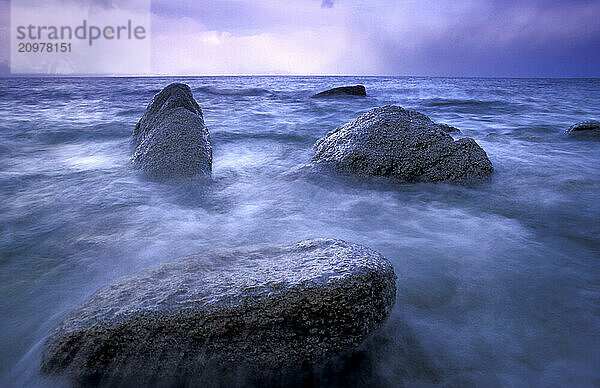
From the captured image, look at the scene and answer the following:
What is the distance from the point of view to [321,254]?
1.97 m

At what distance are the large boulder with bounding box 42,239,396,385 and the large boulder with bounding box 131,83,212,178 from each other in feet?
9.46

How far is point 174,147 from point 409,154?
9.23 ft

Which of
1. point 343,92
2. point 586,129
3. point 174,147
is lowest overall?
point 174,147

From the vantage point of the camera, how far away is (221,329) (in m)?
1.58

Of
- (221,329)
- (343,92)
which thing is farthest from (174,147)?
(343,92)

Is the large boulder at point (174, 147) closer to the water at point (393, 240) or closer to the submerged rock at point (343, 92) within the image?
the water at point (393, 240)

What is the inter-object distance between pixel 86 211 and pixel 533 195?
4.63 metres

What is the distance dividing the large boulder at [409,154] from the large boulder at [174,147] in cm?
168

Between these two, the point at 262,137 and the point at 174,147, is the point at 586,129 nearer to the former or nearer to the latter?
the point at 262,137

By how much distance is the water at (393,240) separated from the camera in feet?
5.82

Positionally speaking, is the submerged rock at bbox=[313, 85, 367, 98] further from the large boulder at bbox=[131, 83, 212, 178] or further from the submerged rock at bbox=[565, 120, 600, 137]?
the large boulder at bbox=[131, 83, 212, 178]

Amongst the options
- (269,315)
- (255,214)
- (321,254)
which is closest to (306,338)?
(269,315)

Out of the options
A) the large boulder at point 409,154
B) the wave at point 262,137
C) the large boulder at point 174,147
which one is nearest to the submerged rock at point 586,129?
the large boulder at point 409,154

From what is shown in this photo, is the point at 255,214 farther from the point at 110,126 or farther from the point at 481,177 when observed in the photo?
the point at 110,126
